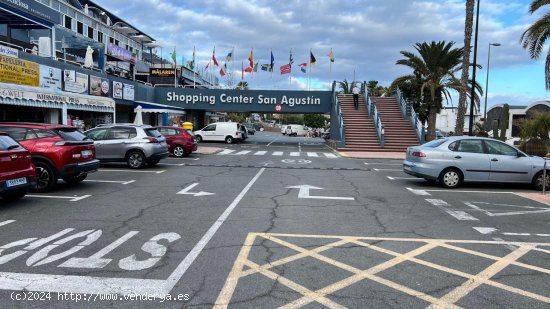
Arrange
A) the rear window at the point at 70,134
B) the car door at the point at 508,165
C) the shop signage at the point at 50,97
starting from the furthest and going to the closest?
→ the shop signage at the point at 50,97, the car door at the point at 508,165, the rear window at the point at 70,134

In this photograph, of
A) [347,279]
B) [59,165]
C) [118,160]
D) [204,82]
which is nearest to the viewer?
[347,279]

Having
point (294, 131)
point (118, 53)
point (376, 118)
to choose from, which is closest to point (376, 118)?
point (376, 118)

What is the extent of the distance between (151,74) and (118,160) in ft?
114

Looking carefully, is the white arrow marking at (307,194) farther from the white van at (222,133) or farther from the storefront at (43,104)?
the white van at (222,133)

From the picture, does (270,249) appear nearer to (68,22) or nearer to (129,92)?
(129,92)

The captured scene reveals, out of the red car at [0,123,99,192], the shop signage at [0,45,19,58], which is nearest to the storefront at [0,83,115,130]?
the shop signage at [0,45,19,58]

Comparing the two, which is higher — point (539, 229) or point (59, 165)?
point (59, 165)

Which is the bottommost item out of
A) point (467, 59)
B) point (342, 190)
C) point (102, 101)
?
point (342, 190)

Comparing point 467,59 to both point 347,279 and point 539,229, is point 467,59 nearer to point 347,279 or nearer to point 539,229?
point 539,229

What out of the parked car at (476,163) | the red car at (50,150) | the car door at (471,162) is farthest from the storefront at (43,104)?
the car door at (471,162)

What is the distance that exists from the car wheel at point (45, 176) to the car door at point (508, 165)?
36.9ft

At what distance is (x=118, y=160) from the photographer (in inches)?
618

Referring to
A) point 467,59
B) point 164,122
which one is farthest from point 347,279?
point 164,122

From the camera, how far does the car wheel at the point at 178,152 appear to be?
21391 millimetres
